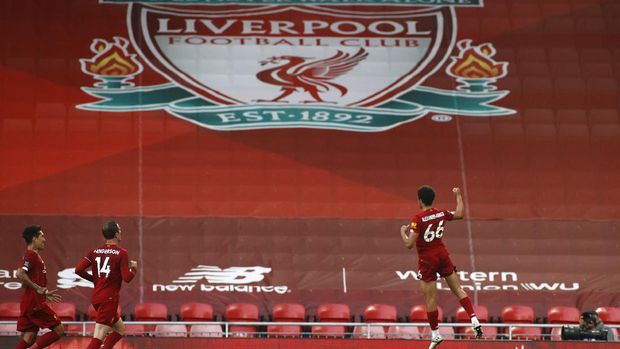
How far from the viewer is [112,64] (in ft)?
68.5

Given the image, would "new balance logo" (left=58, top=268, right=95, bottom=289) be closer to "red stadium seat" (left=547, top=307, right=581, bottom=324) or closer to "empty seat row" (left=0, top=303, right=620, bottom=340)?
"empty seat row" (left=0, top=303, right=620, bottom=340)

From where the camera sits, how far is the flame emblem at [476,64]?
2134cm

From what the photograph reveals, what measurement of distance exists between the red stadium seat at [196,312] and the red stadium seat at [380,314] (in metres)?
2.54

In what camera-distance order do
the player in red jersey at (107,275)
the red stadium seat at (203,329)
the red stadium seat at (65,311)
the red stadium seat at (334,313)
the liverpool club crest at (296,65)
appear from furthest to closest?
the liverpool club crest at (296,65) < the red stadium seat at (334,313) < the red stadium seat at (65,311) < the red stadium seat at (203,329) < the player in red jersey at (107,275)

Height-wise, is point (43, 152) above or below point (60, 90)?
below

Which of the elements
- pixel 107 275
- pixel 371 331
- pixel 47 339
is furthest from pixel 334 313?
pixel 107 275

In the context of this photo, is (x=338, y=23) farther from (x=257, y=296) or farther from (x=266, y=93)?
(x=257, y=296)

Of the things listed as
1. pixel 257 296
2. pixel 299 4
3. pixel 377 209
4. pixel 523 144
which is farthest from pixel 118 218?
pixel 523 144

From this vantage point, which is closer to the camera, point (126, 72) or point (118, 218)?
point (118, 218)

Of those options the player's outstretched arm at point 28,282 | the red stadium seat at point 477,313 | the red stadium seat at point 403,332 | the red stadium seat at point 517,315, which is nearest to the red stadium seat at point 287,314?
the red stadium seat at point 403,332

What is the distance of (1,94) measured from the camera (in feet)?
66.4

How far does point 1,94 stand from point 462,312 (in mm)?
9718

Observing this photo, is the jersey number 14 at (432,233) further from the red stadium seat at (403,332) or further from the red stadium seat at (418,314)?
the red stadium seat at (418,314)

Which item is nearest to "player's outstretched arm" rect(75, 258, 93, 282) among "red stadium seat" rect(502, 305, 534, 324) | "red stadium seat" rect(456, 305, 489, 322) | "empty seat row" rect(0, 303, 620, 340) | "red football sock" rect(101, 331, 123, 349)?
"red football sock" rect(101, 331, 123, 349)
